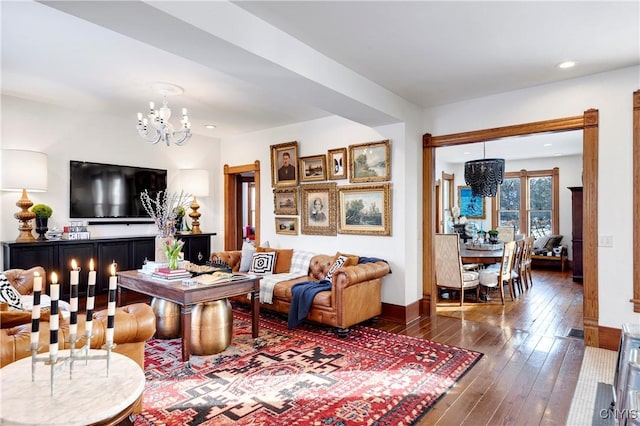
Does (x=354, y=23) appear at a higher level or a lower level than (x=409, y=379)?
higher

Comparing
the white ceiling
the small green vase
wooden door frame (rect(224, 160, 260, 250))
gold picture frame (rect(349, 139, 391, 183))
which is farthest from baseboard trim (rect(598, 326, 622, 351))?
wooden door frame (rect(224, 160, 260, 250))

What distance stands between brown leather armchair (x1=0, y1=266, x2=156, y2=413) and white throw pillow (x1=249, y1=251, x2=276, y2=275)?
284 cm

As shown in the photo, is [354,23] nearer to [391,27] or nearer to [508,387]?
[391,27]

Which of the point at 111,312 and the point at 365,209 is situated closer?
the point at 111,312

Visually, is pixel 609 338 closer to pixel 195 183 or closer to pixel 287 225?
pixel 287 225

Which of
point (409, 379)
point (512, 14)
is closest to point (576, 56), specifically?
point (512, 14)

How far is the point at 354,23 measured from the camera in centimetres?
276

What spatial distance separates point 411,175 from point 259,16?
2816mm

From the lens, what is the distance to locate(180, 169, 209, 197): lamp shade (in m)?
6.25

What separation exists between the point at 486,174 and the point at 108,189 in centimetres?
606

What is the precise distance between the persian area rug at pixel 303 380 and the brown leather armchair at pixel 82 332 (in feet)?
1.50

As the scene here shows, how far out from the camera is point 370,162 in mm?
4922

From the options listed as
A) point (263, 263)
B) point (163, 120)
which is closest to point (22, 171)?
point (163, 120)

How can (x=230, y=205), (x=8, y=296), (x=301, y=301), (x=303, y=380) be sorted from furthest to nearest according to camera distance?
1. (x=230, y=205)
2. (x=301, y=301)
3. (x=303, y=380)
4. (x=8, y=296)
